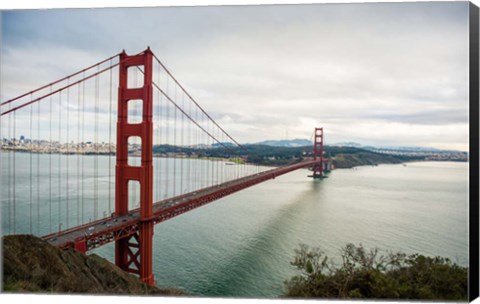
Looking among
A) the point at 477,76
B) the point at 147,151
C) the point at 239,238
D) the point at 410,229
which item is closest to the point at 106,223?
the point at 147,151

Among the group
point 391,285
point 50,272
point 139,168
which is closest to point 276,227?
point 139,168

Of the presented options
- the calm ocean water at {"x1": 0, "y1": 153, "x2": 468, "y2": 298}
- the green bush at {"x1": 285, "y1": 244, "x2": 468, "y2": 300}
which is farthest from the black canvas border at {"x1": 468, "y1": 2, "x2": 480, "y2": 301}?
the calm ocean water at {"x1": 0, "y1": 153, "x2": 468, "y2": 298}

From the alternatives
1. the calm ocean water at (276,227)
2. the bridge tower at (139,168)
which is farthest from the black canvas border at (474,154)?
the bridge tower at (139,168)

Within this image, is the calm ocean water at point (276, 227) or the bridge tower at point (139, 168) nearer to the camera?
the bridge tower at point (139, 168)

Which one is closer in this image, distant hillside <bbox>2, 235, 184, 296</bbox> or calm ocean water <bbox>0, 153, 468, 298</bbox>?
distant hillside <bbox>2, 235, 184, 296</bbox>

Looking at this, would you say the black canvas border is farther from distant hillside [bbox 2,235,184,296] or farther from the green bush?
distant hillside [bbox 2,235,184,296]

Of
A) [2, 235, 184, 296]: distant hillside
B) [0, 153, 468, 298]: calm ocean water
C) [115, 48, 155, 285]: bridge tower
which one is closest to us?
[2, 235, 184, 296]: distant hillside

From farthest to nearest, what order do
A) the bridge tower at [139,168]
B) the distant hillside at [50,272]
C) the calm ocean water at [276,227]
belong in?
the calm ocean water at [276,227]
the bridge tower at [139,168]
the distant hillside at [50,272]

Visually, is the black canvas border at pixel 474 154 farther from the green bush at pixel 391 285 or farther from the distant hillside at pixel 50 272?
the distant hillside at pixel 50 272
